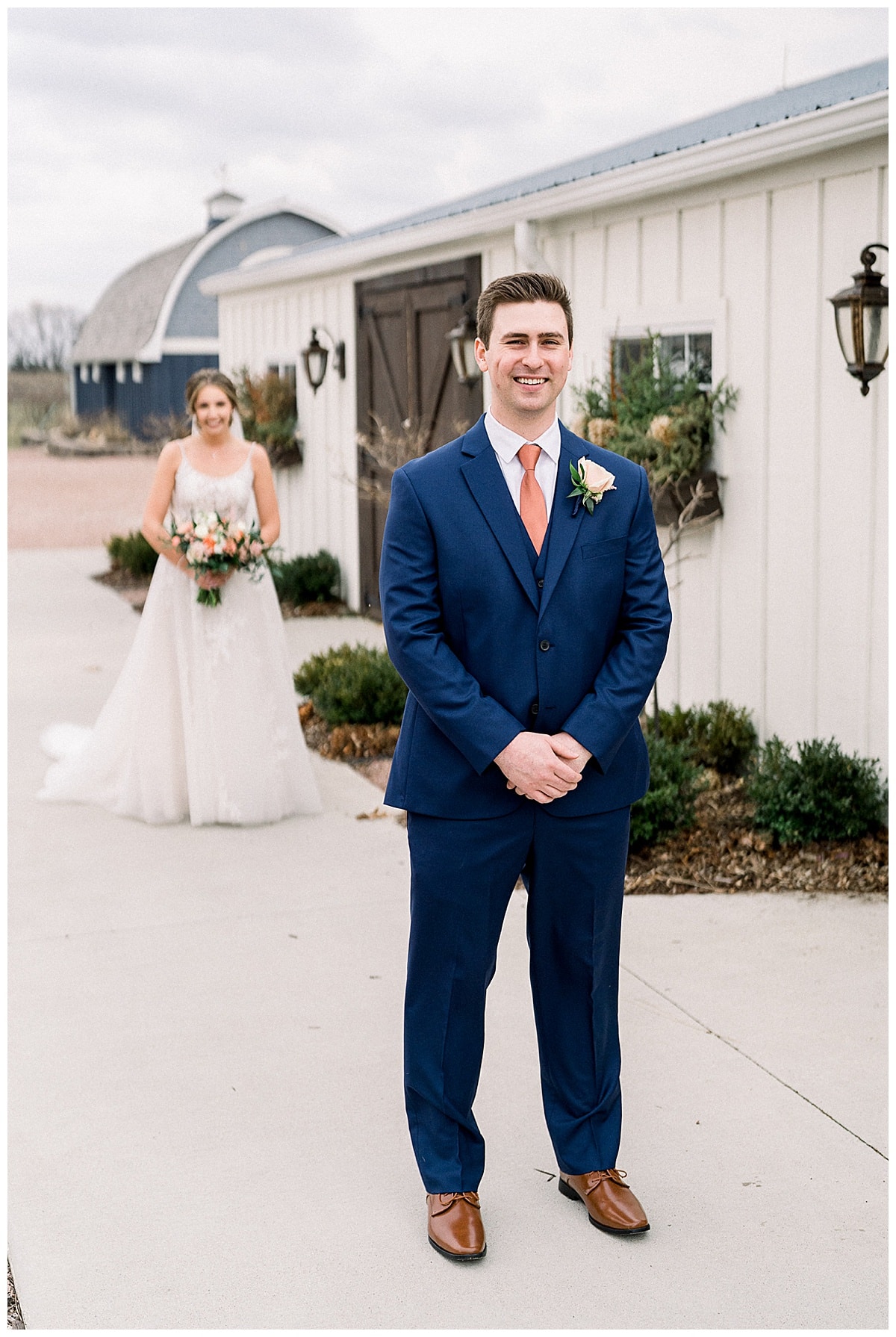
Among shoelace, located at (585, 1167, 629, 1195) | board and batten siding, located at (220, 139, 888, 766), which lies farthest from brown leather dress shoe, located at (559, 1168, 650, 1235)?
board and batten siding, located at (220, 139, 888, 766)

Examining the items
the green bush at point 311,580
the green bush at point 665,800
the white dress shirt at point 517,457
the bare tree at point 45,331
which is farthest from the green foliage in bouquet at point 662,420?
the bare tree at point 45,331

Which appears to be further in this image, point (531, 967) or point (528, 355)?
point (531, 967)

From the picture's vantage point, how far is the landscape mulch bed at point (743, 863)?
557 centimetres

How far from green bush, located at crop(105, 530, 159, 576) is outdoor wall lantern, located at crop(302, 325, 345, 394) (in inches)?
124

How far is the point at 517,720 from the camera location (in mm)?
3053

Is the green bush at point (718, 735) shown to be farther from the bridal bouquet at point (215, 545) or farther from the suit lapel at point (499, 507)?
the suit lapel at point (499, 507)

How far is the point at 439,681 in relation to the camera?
3018mm

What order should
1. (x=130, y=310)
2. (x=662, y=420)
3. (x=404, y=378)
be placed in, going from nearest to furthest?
(x=662, y=420)
(x=404, y=378)
(x=130, y=310)

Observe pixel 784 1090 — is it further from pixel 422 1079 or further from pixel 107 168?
pixel 107 168

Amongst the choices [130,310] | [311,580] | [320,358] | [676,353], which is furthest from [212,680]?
[130,310]

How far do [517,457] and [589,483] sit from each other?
18 centimetres

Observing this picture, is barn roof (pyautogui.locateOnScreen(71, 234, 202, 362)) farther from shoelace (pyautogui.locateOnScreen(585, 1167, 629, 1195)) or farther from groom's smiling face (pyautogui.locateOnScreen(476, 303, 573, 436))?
shoelace (pyautogui.locateOnScreen(585, 1167, 629, 1195))

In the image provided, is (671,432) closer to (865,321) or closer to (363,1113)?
(865,321)

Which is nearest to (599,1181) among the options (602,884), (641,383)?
(602,884)
